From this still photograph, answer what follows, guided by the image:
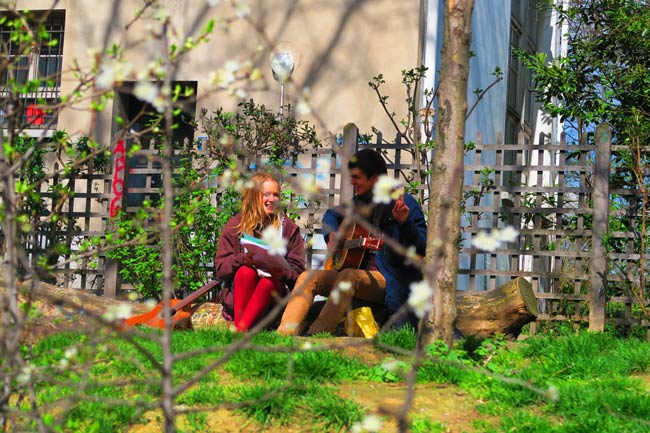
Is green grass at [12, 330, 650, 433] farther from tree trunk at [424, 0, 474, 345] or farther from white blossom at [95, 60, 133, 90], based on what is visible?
white blossom at [95, 60, 133, 90]

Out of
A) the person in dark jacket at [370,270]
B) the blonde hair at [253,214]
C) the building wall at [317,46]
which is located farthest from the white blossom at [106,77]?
the building wall at [317,46]

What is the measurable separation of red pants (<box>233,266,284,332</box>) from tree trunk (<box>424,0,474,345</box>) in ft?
5.31

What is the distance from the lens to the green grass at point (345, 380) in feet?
12.8

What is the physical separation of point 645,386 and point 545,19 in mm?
15335

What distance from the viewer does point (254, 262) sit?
21.5 feet

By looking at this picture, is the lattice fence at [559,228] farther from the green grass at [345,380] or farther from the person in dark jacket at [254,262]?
the green grass at [345,380]

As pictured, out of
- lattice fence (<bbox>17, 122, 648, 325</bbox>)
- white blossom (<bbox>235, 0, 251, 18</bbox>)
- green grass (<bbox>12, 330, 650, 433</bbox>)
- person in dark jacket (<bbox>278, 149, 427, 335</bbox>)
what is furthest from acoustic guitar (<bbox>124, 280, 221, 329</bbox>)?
white blossom (<bbox>235, 0, 251, 18</bbox>)

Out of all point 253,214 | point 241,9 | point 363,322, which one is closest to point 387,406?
point 241,9

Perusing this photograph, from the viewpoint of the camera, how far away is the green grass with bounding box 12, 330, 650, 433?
391 centimetres

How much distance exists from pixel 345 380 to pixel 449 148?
1441 mm

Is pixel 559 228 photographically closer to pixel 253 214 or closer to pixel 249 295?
pixel 253 214

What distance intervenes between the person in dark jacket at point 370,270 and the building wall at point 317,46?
4.20m

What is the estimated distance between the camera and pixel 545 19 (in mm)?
19000

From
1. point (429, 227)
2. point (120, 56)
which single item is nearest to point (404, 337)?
point (429, 227)
